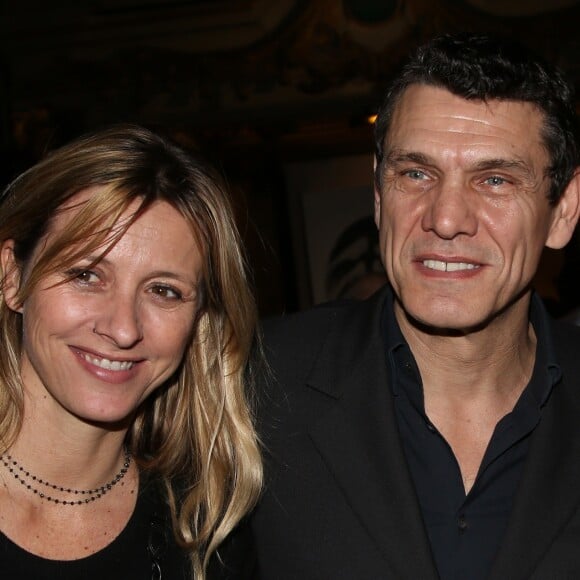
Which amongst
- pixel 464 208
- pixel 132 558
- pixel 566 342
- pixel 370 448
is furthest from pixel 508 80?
pixel 132 558

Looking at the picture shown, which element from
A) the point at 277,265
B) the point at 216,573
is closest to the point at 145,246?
the point at 216,573

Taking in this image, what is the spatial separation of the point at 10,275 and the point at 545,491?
4.20 feet

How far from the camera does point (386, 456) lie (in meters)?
1.97

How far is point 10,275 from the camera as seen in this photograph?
6.36ft

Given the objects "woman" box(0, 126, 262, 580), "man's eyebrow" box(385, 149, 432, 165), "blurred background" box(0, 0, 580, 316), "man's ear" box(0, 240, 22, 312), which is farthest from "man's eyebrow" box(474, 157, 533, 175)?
"blurred background" box(0, 0, 580, 316)

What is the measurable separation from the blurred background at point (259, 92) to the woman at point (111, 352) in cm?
382

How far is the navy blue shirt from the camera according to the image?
193 centimetres

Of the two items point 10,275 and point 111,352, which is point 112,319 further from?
point 10,275

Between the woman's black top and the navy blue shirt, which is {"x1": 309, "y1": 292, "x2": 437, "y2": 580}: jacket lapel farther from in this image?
the woman's black top

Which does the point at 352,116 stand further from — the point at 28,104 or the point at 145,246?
the point at 145,246

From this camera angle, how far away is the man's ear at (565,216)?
7.14 ft

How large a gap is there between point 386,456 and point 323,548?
0.25 m

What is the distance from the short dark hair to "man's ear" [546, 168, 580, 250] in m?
0.05

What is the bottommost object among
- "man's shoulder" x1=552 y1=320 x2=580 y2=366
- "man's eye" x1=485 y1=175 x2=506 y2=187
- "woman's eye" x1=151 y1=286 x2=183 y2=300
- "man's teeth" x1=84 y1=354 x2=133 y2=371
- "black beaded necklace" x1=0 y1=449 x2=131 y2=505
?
"black beaded necklace" x1=0 y1=449 x2=131 y2=505
